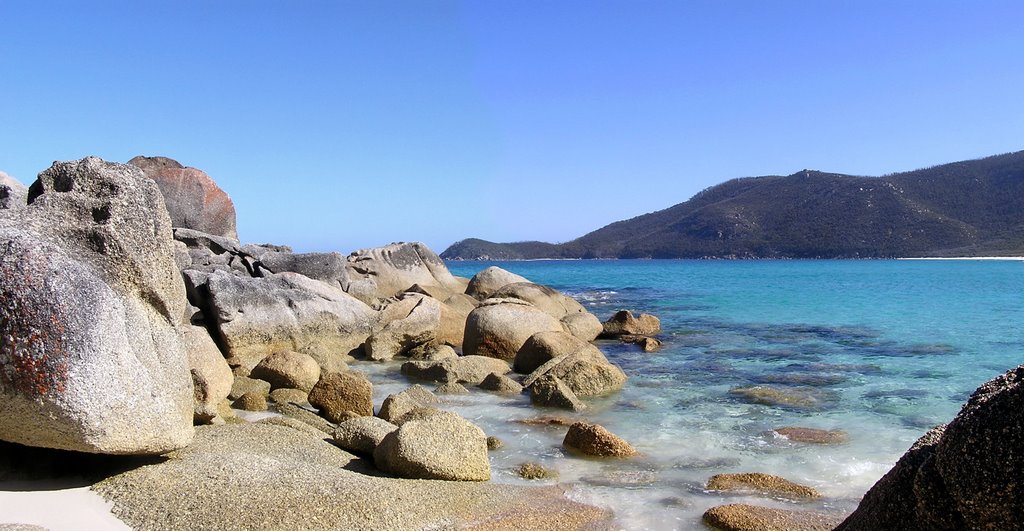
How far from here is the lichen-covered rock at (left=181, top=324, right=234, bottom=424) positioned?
6.82 m

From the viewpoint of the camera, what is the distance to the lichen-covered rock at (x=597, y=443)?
736 cm

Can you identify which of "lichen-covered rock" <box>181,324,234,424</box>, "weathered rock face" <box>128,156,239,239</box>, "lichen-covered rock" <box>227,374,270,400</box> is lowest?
"lichen-covered rock" <box>227,374,270,400</box>

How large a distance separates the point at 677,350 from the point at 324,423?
9.84 meters

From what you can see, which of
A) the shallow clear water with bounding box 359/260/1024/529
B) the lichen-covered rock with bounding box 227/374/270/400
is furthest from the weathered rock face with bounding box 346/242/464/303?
the lichen-covered rock with bounding box 227/374/270/400

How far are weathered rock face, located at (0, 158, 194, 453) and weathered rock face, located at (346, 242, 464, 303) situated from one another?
45.8 feet

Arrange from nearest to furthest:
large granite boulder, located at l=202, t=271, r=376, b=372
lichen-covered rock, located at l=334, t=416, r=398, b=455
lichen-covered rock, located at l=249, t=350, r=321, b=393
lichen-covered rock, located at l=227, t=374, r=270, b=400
A: lichen-covered rock, located at l=334, t=416, r=398, b=455, lichen-covered rock, located at l=227, t=374, r=270, b=400, lichen-covered rock, located at l=249, t=350, r=321, b=393, large granite boulder, located at l=202, t=271, r=376, b=372

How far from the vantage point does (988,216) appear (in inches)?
3602

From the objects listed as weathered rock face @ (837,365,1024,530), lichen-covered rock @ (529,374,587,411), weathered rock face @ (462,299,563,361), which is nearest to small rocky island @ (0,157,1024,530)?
weathered rock face @ (837,365,1024,530)

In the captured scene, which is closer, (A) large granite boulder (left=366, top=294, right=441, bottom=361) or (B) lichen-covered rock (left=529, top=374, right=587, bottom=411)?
(B) lichen-covered rock (left=529, top=374, right=587, bottom=411)

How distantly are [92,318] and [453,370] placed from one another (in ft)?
23.6

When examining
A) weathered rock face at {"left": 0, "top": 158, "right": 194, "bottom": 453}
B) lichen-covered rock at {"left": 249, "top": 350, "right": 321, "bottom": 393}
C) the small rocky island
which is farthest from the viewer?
lichen-covered rock at {"left": 249, "top": 350, "right": 321, "bottom": 393}

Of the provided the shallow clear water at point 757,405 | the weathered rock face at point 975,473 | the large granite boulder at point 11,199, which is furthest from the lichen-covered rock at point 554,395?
the weathered rock face at point 975,473

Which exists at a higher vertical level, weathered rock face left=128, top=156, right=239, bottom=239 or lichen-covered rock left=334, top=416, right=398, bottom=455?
weathered rock face left=128, top=156, right=239, bottom=239

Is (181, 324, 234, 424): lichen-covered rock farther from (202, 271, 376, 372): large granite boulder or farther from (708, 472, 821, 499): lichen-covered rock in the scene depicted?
(708, 472, 821, 499): lichen-covered rock
